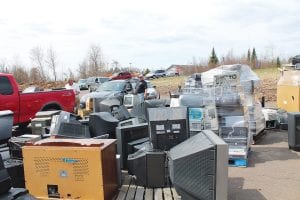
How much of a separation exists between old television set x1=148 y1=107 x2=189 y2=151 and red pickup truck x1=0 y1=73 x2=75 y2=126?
5.92 meters

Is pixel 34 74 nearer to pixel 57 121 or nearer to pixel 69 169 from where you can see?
pixel 57 121

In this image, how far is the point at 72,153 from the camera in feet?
15.7

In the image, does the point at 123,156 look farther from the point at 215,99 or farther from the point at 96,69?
the point at 96,69

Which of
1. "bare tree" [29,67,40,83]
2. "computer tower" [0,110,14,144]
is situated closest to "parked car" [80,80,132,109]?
"computer tower" [0,110,14,144]

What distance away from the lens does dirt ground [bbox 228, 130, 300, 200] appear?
220 inches

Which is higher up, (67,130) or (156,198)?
(67,130)

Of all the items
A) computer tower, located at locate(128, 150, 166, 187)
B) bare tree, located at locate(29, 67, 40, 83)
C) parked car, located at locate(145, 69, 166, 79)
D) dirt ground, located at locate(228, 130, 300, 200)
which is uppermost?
bare tree, located at locate(29, 67, 40, 83)

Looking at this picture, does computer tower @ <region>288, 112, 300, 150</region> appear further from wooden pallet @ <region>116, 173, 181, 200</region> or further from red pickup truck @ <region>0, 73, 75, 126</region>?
red pickup truck @ <region>0, 73, 75, 126</region>

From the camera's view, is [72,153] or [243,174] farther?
[243,174]

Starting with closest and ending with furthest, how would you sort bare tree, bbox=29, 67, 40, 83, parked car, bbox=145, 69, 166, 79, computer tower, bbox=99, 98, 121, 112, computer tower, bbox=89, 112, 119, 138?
computer tower, bbox=89, 112, 119, 138 < computer tower, bbox=99, 98, 121, 112 < bare tree, bbox=29, 67, 40, 83 < parked car, bbox=145, 69, 166, 79

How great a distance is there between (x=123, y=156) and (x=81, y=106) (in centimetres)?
814

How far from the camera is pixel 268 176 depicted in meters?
6.52

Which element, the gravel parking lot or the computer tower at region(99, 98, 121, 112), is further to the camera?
the computer tower at region(99, 98, 121, 112)

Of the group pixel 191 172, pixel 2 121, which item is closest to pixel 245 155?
pixel 191 172
